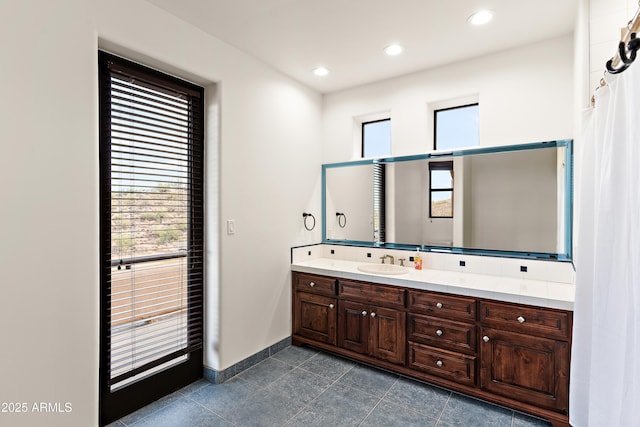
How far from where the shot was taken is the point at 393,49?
106 inches

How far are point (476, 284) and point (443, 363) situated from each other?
64cm

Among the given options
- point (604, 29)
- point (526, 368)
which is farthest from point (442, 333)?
point (604, 29)

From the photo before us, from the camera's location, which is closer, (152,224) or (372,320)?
(152,224)

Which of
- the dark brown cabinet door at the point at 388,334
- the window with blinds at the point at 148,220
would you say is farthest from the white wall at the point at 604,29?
the window with blinds at the point at 148,220

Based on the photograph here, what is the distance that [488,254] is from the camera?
2.77 m

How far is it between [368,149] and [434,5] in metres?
1.65

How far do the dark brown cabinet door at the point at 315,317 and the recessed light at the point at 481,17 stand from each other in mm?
2440

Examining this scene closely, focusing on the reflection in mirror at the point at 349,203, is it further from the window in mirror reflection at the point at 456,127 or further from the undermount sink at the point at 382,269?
the window in mirror reflection at the point at 456,127

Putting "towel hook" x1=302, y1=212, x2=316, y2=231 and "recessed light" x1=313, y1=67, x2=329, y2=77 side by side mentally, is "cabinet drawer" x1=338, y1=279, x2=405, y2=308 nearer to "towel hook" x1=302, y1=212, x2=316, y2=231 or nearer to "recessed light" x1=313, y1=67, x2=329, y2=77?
"towel hook" x1=302, y1=212, x2=316, y2=231

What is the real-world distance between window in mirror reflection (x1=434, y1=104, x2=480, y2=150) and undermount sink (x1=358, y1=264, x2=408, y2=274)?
4.01 ft

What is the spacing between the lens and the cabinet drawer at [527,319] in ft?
6.66

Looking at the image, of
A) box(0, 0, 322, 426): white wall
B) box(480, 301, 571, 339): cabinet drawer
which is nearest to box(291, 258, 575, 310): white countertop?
box(480, 301, 571, 339): cabinet drawer

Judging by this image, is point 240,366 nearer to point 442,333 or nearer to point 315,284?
point 315,284

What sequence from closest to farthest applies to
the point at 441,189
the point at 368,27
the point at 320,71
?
1. the point at 368,27
2. the point at 441,189
3. the point at 320,71
